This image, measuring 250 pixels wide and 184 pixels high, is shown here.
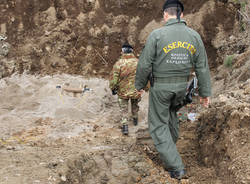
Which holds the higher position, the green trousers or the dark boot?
the green trousers

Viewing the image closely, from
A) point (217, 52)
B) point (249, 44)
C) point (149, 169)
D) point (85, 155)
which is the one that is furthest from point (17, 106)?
point (249, 44)

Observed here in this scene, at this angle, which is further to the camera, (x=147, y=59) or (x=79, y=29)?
(x=79, y=29)

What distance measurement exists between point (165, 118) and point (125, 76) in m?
2.02

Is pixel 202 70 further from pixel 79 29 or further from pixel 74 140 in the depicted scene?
pixel 79 29

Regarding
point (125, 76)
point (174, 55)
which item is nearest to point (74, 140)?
point (125, 76)

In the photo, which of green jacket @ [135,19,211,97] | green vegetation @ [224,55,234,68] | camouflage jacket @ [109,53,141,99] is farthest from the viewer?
green vegetation @ [224,55,234,68]

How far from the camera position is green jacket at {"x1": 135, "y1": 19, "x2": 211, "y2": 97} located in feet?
9.56

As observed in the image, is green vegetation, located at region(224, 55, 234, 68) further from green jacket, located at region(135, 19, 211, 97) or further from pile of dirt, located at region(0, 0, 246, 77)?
green jacket, located at region(135, 19, 211, 97)

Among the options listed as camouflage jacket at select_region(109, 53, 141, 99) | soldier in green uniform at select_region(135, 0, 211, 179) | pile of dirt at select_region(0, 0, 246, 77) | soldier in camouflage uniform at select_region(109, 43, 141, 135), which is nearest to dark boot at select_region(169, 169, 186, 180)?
soldier in green uniform at select_region(135, 0, 211, 179)

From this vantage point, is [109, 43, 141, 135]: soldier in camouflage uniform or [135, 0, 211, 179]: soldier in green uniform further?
[109, 43, 141, 135]: soldier in camouflage uniform

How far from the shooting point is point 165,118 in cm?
309

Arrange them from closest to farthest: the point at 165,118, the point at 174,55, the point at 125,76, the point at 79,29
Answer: the point at 174,55 → the point at 165,118 → the point at 125,76 → the point at 79,29

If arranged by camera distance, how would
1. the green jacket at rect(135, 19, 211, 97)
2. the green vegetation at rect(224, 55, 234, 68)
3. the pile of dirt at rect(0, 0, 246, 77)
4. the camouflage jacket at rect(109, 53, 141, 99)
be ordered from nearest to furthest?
the green jacket at rect(135, 19, 211, 97)
the camouflage jacket at rect(109, 53, 141, 99)
the green vegetation at rect(224, 55, 234, 68)
the pile of dirt at rect(0, 0, 246, 77)

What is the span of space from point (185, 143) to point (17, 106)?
4329 mm
